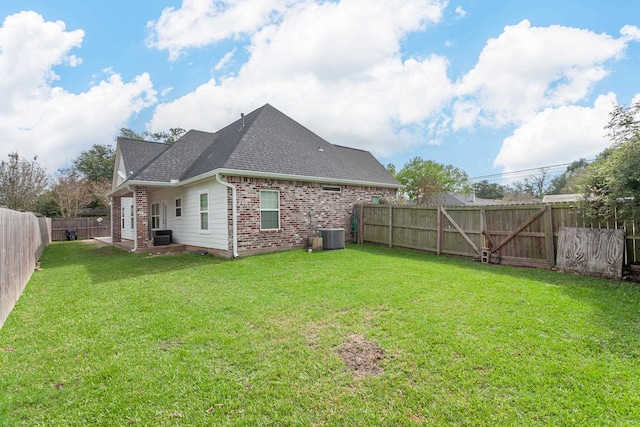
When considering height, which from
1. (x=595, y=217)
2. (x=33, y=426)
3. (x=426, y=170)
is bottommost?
(x=33, y=426)

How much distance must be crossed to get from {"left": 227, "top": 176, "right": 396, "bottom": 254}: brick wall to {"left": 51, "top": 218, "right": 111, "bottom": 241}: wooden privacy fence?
18312 mm

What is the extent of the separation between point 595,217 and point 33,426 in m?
9.59

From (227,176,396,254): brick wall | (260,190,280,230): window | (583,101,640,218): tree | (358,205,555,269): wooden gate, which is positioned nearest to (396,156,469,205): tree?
(227,176,396,254): brick wall

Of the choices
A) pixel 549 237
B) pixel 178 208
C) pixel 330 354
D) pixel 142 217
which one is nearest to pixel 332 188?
pixel 178 208

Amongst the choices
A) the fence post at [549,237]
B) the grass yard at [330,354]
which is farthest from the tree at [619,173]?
the grass yard at [330,354]

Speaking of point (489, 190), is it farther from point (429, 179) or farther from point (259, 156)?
point (259, 156)

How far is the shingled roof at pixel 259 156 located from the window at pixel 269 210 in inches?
32.6

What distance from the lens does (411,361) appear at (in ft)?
10.3

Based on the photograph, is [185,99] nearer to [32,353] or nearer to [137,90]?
[137,90]

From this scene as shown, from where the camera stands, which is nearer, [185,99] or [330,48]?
[330,48]

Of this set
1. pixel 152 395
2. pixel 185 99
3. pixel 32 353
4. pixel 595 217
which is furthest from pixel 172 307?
pixel 185 99

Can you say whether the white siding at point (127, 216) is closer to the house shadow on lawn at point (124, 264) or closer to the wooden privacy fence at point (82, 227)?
the house shadow on lawn at point (124, 264)

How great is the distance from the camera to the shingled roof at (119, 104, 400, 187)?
11477mm

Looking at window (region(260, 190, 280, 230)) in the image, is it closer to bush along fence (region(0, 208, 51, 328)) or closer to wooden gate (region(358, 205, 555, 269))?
wooden gate (region(358, 205, 555, 269))
